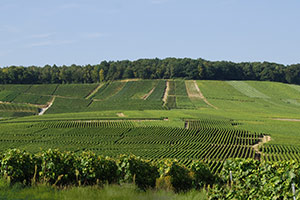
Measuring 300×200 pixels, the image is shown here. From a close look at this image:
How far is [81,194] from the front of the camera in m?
11.4

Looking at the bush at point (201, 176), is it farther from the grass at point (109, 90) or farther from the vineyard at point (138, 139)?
the grass at point (109, 90)

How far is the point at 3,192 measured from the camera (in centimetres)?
1144

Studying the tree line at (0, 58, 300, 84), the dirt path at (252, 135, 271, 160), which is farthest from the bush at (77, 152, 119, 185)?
the tree line at (0, 58, 300, 84)

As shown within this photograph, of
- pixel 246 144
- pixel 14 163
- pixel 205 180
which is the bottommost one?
pixel 246 144

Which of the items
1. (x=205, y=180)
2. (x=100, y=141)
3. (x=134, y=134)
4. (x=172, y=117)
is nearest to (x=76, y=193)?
(x=205, y=180)

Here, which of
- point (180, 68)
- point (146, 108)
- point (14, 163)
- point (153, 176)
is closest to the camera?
point (14, 163)

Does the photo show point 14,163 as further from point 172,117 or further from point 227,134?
point 172,117

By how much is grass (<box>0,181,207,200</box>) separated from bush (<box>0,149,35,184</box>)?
3.22ft

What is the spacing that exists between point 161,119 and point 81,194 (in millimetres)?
83190

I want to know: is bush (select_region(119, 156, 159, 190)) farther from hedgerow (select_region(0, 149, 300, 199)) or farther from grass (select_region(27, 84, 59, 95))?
grass (select_region(27, 84, 59, 95))

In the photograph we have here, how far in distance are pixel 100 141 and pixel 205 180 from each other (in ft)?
174

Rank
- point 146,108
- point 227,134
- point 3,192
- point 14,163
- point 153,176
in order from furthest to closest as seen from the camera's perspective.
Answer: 1. point 146,108
2. point 227,134
3. point 153,176
4. point 14,163
5. point 3,192

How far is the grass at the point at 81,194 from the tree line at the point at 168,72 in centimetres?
16257

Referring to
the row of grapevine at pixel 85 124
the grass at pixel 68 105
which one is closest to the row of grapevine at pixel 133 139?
the row of grapevine at pixel 85 124
